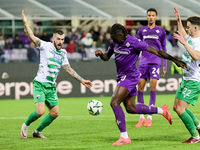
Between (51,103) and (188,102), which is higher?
(188,102)

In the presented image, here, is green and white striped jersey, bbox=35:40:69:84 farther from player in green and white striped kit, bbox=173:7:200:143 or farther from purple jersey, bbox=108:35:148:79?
player in green and white striped kit, bbox=173:7:200:143

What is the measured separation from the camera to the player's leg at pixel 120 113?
7355mm

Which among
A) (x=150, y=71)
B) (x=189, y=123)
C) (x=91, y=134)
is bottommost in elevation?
(x=91, y=134)

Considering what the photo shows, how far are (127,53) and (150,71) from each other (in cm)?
280

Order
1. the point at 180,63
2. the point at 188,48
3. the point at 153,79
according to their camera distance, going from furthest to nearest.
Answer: the point at 153,79 → the point at 180,63 → the point at 188,48

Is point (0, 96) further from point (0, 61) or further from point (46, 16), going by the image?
point (46, 16)

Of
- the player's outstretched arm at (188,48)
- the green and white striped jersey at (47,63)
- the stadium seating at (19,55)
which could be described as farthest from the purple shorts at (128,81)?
Answer: the stadium seating at (19,55)

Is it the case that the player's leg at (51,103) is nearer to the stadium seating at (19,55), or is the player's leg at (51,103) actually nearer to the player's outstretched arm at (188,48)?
the player's outstretched arm at (188,48)

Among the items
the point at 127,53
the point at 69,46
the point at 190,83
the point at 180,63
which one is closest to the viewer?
the point at 180,63

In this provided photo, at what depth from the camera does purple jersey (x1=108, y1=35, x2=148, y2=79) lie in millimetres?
7527

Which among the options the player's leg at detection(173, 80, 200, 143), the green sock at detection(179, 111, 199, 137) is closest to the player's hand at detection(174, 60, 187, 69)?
the player's leg at detection(173, 80, 200, 143)

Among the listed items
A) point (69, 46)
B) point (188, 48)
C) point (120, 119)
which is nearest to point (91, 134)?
point (120, 119)

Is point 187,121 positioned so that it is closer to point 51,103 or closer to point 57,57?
point 51,103

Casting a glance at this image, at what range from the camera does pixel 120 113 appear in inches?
294
